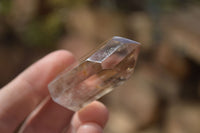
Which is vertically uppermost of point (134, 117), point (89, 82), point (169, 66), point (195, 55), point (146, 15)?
point (89, 82)

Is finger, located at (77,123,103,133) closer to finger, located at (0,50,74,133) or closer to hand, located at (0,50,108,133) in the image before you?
hand, located at (0,50,108,133)

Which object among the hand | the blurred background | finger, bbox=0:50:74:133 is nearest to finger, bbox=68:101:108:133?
the hand

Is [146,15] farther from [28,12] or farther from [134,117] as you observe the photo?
[28,12]

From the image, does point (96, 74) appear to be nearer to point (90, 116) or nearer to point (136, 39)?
point (90, 116)

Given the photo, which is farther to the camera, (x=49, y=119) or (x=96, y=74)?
(x=49, y=119)

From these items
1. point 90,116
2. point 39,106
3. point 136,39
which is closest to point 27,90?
point 39,106

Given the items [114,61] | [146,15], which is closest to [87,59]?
[114,61]

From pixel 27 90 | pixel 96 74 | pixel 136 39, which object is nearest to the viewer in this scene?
pixel 96 74
